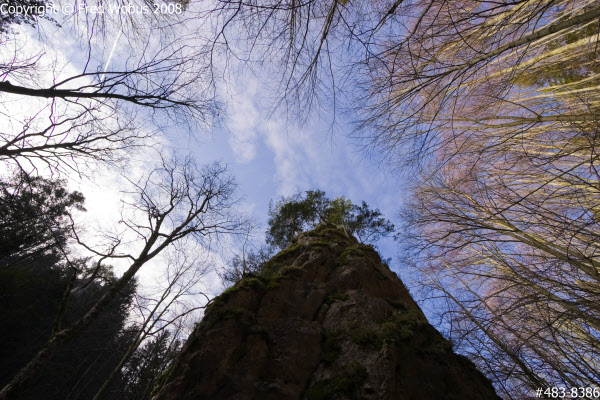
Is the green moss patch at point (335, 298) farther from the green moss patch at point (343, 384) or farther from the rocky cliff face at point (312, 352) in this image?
the green moss patch at point (343, 384)

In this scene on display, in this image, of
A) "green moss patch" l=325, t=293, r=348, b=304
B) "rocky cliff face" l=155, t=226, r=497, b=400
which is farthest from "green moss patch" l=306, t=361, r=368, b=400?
"green moss patch" l=325, t=293, r=348, b=304

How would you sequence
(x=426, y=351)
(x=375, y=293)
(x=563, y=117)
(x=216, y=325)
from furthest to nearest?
(x=375, y=293), (x=216, y=325), (x=426, y=351), (x=563, y=117)

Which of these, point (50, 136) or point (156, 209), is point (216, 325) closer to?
point (50, 136)

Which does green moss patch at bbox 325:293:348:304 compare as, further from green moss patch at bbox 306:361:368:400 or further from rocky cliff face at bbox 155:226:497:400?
green moss patch at bbox 306:361:368:400

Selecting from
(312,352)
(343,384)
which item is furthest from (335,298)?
(343,384)

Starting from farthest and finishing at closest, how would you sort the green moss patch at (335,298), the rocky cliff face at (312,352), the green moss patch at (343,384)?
the green moss patch at (335,298) < the rocky cliff face at (312,352) < the green moss patch at (343,384)

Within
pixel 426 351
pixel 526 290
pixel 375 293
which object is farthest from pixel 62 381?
pixel 526 290

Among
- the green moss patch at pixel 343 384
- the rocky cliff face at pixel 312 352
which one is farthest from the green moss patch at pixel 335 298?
the green moss patch at pixel 343 384

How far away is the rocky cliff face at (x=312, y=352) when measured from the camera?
3156 millimetres

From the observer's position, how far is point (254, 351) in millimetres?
3758

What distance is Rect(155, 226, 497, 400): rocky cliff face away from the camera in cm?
316

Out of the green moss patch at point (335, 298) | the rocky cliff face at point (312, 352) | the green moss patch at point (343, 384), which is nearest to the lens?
the green moss patch at point (343, 384)

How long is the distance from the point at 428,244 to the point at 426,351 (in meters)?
1.64

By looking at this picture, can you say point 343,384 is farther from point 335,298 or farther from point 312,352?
point 335,298
